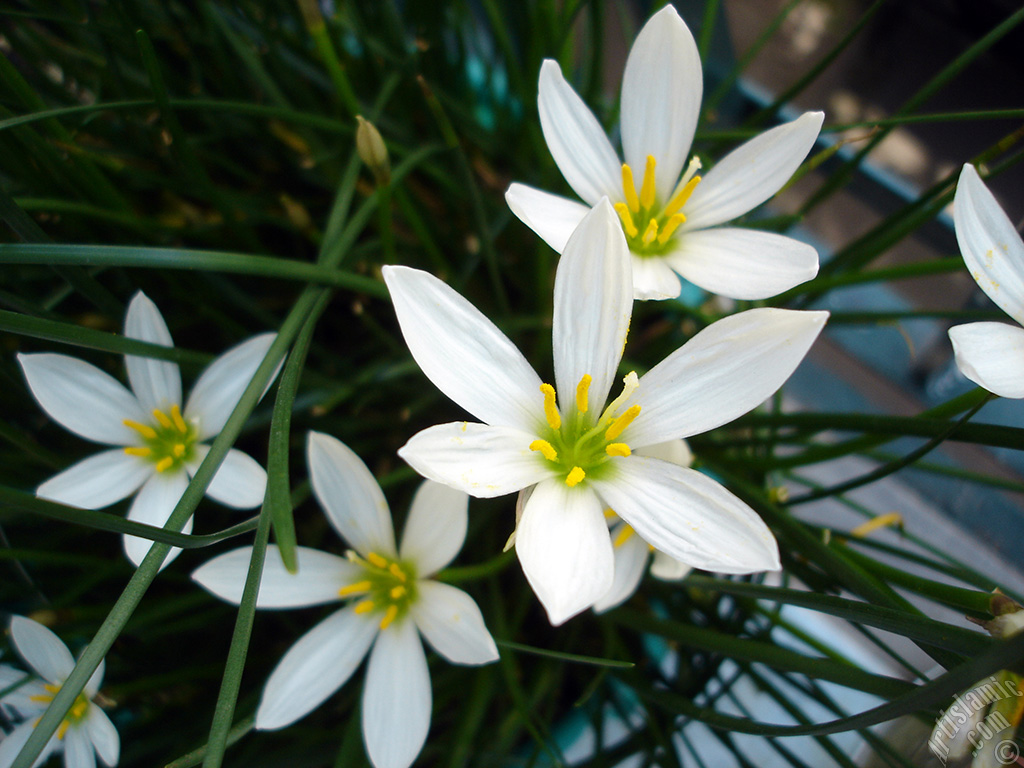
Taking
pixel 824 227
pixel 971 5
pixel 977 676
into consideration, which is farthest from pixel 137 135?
pixel 971 5

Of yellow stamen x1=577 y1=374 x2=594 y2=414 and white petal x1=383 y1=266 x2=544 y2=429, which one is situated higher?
white petal x1=383 y1=266 x2=544 y2=429

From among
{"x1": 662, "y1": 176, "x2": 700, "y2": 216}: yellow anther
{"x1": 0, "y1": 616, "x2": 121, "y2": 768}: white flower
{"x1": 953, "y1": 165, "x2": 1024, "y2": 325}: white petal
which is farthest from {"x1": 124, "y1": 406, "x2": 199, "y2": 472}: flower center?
{"x1": 953, "y1": 165, "x2": 1024, "y2": 325}: white petal

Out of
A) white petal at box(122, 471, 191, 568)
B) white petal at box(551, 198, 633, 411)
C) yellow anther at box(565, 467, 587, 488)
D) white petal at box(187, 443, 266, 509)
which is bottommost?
yellow anther at box(565, 467, 587, 488)

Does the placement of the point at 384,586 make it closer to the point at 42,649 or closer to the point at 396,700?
the point at 396,700

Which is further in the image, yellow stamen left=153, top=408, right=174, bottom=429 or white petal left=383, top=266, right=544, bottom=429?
yellow stamen left=153, top=408, right=174, bottom=429

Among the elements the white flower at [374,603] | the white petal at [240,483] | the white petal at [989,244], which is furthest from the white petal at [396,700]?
the white petal at [989,244]

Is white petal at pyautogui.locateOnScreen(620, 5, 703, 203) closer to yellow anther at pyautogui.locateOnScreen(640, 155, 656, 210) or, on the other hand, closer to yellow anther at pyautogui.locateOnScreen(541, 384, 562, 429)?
yellow anther at pyautogui.locateOnScreen(640, 155, 656, 210)

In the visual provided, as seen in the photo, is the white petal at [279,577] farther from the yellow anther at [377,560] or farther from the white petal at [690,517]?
the white petal at [690,517]
